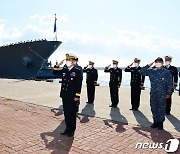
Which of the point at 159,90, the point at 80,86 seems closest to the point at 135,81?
the point at 159,90

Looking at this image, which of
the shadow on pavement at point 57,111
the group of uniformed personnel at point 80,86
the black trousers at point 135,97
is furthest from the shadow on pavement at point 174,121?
the shadow on pavement at point 57,111

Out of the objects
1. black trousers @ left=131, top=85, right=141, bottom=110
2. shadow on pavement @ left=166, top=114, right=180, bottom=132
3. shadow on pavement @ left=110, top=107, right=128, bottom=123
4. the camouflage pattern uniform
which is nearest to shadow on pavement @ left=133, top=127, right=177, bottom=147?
the camouflage pattern uniform

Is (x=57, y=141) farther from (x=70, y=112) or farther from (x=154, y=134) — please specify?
(x=154, y=134)

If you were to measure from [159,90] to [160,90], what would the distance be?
21mm

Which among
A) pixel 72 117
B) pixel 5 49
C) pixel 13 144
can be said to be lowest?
pixel 13 144

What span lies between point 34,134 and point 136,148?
209 cm

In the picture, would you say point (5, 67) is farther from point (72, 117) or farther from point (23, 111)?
point (72, 117)

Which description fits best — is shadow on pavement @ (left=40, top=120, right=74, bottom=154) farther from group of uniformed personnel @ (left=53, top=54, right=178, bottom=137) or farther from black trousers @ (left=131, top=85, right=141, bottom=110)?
black trousers @ (left=131, top=85, right=141, bottom=110)

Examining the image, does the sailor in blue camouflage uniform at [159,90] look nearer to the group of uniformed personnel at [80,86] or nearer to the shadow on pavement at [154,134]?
the group of uniformed personnel at [80,86]

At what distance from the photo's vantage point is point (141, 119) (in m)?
6.31

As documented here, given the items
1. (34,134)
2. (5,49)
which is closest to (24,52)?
(5,49)

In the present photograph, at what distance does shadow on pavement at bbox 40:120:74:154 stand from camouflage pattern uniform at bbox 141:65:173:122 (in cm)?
207

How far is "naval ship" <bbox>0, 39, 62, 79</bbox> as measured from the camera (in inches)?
1190

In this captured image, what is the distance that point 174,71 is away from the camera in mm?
6863
